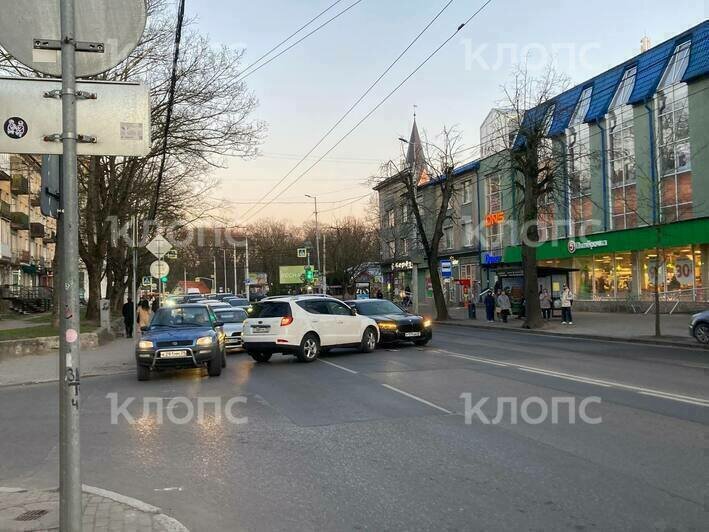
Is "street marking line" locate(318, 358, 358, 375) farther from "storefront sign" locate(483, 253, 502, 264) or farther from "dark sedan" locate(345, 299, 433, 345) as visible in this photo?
"storefront sign" locate(483, 253, 502, 264)

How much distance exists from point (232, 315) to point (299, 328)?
228 inches

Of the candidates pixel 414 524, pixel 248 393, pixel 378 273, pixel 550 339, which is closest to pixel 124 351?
pixel 248 393

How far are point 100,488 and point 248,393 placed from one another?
18.3 feet

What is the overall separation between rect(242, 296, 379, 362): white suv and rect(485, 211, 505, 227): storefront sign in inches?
1167

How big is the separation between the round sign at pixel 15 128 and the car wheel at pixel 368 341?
47.9ft

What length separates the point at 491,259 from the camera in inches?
1866

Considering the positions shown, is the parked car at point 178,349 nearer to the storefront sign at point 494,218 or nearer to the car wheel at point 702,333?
the car wheel at point 702,333

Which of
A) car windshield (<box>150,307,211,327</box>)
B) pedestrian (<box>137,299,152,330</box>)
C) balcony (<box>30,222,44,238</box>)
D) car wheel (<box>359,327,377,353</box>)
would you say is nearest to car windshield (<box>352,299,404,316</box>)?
car wheel (<box>359,327,377,353</box>)

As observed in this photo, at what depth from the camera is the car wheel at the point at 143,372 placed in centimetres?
1355

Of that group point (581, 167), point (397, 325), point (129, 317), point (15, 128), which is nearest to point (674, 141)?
point (581, 167)

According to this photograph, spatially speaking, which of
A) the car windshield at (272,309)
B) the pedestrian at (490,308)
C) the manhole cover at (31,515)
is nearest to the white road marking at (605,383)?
the car windshield at (272,309)

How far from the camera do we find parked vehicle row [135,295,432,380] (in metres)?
13.4

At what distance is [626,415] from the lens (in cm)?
841

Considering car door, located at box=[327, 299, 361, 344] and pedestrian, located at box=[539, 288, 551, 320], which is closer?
car door, located at box=[327, 299, 361, 344]
